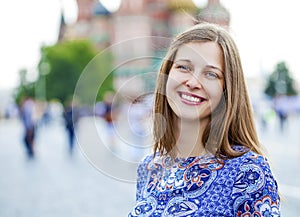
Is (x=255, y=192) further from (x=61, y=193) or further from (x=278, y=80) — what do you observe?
(x=278, y=80)

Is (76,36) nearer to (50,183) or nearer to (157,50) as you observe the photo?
(50,183)

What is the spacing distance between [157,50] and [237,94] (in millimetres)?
358

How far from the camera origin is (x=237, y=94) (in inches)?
58.0

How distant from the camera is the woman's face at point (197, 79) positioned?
1.49 metres

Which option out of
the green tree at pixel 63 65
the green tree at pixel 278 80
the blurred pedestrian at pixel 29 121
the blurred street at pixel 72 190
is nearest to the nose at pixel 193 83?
the blurred street at pixel 72 190

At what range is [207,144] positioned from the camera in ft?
5.05

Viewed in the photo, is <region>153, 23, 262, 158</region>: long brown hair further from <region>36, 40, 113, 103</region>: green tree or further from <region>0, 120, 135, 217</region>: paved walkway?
<region>36, 40, 113, 103</region>: green tree

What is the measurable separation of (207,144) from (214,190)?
199 millimetres

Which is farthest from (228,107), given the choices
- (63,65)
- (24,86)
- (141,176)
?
(24,86)

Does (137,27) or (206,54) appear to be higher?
(137,27)

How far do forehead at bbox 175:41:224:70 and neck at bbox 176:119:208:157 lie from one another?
197 mm

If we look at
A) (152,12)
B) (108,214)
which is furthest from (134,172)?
(152,12)

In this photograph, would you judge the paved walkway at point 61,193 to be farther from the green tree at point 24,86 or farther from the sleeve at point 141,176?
the green tree at point 24,86

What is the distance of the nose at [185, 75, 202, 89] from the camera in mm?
1504
